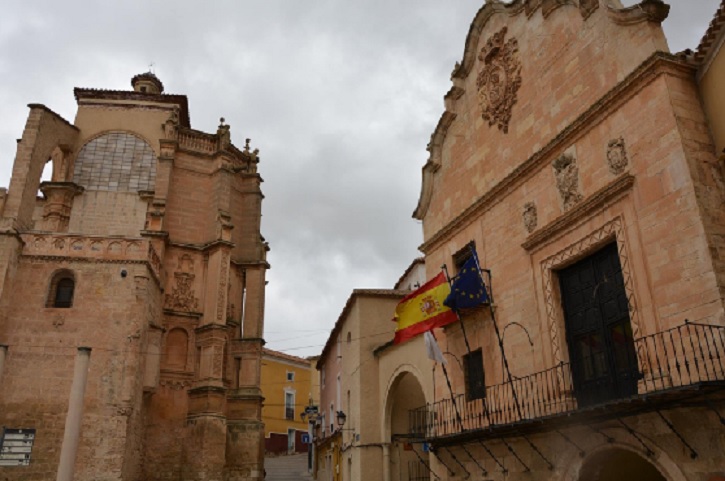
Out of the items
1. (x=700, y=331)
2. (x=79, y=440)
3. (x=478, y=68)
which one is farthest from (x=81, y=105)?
(x=700, y=331)

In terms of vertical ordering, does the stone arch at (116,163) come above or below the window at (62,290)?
above

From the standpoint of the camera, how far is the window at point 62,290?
20.6m

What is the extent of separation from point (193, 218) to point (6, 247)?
31.5 ft

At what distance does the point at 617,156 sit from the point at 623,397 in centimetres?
427

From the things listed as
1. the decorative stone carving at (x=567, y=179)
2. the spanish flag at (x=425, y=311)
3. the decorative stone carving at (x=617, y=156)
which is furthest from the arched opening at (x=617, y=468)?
the spanish flag at (x=425, y=311)

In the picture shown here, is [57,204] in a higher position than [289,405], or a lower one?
higher

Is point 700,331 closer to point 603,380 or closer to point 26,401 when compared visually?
point 603,380

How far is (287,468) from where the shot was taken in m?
41.2

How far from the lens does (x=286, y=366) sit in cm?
5406

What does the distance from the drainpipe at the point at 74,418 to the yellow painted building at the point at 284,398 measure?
110ft

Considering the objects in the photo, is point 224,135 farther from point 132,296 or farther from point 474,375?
point 474,375

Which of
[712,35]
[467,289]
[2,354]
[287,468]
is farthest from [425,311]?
[287,468]

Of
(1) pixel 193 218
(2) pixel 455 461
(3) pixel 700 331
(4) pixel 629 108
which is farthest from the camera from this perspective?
(1) pixel 193 218

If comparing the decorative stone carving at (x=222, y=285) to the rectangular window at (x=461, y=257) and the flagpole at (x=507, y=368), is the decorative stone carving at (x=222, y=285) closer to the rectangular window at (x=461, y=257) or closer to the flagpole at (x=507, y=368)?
the rectangular window at (x=461, y=257)
